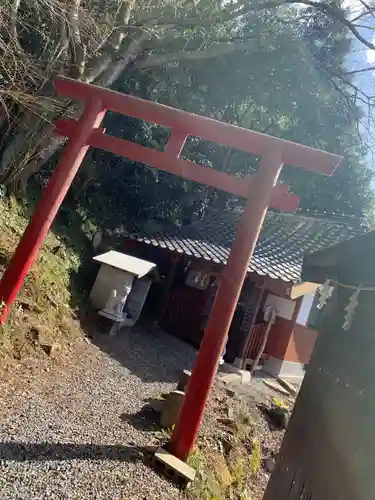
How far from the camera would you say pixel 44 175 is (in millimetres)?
12414

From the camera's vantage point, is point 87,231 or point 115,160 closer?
point 87,231

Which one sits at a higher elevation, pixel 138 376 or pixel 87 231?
pixel 87 231

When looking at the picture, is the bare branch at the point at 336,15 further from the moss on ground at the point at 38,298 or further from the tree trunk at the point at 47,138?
the moss on ground at the point at 38,298

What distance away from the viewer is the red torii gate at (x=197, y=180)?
5375 mm

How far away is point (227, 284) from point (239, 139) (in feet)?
6.24

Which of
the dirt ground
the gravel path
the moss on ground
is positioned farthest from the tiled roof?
the gravel path

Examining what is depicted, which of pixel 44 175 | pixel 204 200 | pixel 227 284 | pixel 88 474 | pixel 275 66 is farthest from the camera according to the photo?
pixel 204 200

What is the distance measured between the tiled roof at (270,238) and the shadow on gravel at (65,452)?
723cm

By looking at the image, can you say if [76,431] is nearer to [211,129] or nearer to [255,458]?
[255,458]

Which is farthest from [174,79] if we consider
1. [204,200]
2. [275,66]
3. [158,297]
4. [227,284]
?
[227,284]

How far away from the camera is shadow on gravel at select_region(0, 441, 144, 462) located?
4.21m

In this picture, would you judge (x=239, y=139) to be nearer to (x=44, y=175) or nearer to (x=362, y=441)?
(x=362, y=441)

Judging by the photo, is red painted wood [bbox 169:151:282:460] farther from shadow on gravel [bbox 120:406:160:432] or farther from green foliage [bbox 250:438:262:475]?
green foliage [bbox 250:438:262:475]

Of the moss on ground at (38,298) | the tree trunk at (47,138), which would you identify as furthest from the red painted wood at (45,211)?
the tree trunk at (47,138)
